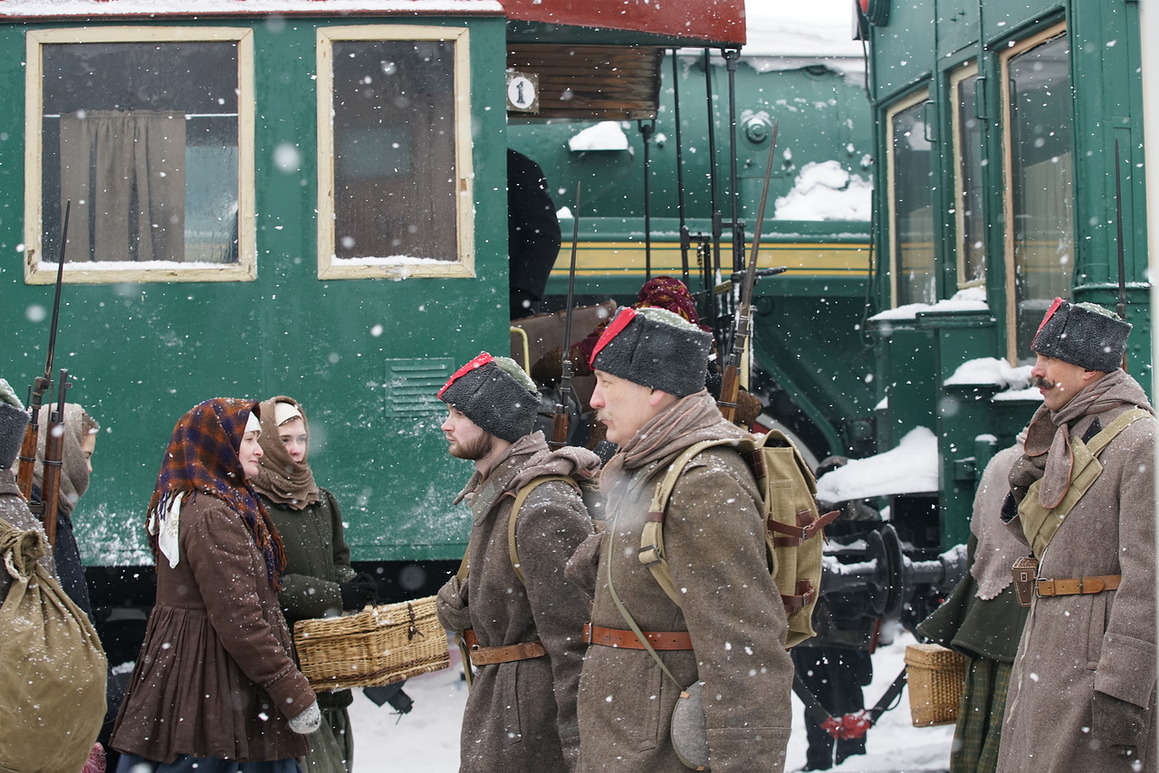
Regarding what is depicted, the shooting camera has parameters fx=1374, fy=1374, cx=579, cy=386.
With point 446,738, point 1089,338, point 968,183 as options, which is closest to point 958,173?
point 968,183

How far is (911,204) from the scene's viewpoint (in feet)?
23.7

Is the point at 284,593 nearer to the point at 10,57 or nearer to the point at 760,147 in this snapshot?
the point at 10,57

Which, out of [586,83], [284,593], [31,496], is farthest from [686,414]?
[586,83]

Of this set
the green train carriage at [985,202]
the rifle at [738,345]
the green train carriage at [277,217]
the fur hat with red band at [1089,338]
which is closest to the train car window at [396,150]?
the green train carriage at [277,217]

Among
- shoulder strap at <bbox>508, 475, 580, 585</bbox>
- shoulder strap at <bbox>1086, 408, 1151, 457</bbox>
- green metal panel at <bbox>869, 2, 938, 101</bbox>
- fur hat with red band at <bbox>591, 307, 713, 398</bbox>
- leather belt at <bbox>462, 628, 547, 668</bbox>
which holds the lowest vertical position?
leather belt at <bbox>462, 628, 547, 668</bbox>

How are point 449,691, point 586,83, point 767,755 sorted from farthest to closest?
1. point 449,691
2. point 586,83
3. point 767,755

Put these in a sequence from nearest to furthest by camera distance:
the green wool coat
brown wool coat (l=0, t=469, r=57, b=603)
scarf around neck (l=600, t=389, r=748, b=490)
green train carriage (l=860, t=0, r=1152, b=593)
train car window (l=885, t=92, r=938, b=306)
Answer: scarf around neck (l=600, t=389, r=748, b=490)
brown wool coat (l=0, t=469, r=57, b=603)
the green wool coat
green train carriage (l=860, t=0, r=1152, b=593)
train car window (l=885, t=92, r=938, b=306)

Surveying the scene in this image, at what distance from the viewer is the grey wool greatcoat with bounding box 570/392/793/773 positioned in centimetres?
238

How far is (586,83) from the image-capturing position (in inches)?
269

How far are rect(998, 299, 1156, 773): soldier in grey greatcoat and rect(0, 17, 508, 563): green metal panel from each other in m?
2.06

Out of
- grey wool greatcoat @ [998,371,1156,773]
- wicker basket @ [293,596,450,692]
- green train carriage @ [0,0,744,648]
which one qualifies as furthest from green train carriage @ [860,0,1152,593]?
wicker basket @ [293,596,450,692]

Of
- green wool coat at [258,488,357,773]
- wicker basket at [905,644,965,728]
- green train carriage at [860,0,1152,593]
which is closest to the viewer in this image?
green wool coat at [258,488,357,773]

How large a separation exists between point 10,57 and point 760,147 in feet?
17.2

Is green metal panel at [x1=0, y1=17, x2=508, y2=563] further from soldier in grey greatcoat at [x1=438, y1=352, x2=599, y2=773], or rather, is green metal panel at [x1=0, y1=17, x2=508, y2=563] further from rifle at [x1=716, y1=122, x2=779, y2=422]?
soldier in grey greatcoat at [x1=438, y1=352, x2=599, y2=773]
